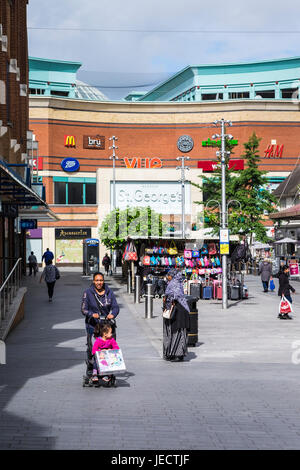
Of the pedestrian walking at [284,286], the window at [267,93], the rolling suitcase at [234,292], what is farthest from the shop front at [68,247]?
the pedestrian walking at [284,286]

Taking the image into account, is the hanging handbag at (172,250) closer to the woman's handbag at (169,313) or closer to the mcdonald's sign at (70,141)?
the woman's handbag at (169,313)

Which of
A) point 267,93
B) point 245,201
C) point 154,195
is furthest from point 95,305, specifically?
point 267,93

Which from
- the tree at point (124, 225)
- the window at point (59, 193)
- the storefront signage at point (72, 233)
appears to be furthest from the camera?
the window at point (59, 193)

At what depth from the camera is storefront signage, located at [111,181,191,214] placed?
6850 centimetres

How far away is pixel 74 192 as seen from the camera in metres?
70.6

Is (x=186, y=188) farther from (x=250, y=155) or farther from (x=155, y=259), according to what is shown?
(x=155, y=259)

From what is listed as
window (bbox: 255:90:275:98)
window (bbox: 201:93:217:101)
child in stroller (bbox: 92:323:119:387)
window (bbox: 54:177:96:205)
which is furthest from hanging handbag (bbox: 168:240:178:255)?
window (bbox: 255:90:275:98)

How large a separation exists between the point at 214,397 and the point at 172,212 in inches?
2331

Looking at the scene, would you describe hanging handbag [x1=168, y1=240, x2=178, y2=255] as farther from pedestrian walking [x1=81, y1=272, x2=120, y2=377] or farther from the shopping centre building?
the shopping centre building

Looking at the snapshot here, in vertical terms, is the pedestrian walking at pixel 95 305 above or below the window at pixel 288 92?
below

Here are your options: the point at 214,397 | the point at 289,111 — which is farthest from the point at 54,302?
the point at 289,111

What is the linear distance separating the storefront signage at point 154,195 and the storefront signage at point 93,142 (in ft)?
18.2

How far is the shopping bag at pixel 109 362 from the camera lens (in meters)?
10.4

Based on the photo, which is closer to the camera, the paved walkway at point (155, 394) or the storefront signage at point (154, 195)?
the paved walkway at point (155, 394)
